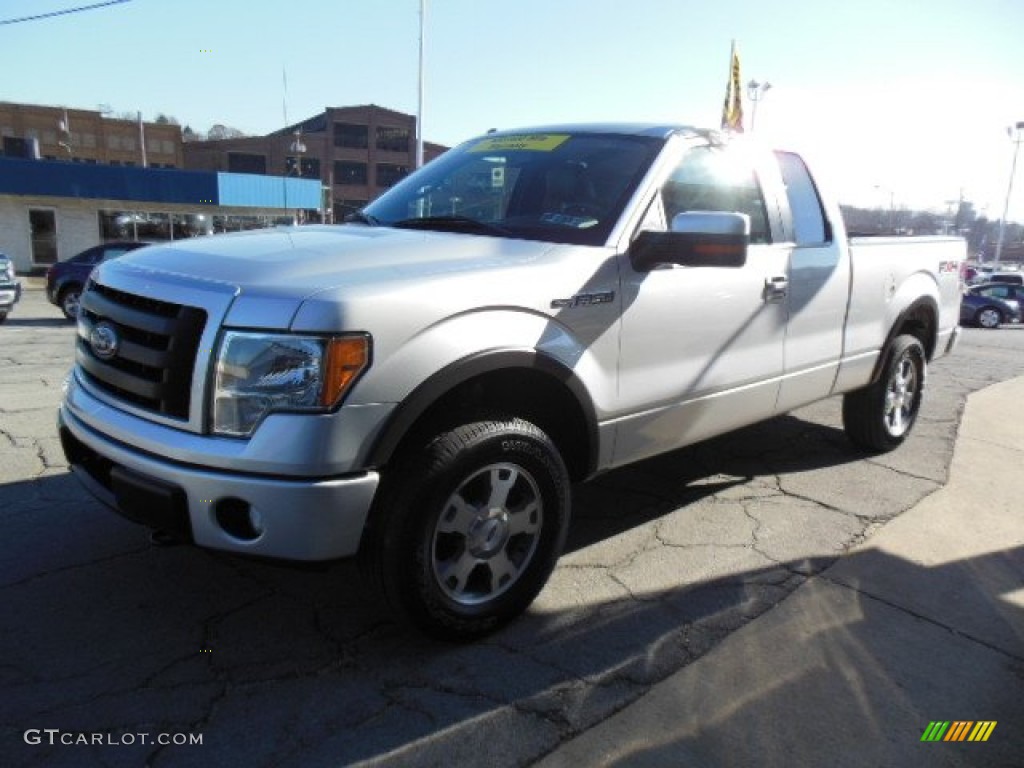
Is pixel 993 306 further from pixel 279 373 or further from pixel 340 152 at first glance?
pixel 340 152

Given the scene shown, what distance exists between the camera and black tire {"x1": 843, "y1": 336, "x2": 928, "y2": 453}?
5.15 m

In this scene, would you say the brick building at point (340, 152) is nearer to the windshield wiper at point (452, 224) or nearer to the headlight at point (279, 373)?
the windshield wiper at point (452, 224)

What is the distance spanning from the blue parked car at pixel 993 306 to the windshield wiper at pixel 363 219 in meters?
23.8

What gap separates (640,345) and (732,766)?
161 centimetres

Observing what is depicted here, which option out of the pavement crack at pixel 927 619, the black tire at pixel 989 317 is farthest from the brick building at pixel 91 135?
the pavement crack at pixel 927 619

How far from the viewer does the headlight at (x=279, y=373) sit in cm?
230

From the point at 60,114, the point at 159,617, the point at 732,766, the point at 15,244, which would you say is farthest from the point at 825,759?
the point at 60,114

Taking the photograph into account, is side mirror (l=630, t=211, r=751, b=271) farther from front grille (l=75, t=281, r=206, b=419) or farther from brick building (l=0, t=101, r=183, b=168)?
brick building (l=0, t=101, r=183, b=168)

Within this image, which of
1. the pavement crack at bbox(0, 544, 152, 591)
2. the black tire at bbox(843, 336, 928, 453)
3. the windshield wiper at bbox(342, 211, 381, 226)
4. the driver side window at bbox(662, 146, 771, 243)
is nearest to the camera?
the pavement crack at bbox(0, 544, 152, 591)

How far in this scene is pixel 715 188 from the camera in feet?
12.5

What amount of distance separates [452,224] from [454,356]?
106 centimetres

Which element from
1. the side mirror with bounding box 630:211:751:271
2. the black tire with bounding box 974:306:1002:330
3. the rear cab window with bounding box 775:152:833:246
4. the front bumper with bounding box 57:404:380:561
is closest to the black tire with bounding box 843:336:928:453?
the rear cab window with bounding box 775:152:833:246

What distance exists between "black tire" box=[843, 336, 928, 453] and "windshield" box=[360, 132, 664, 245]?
2.59 metres

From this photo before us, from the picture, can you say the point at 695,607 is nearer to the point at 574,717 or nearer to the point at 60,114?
the point at 574,717
